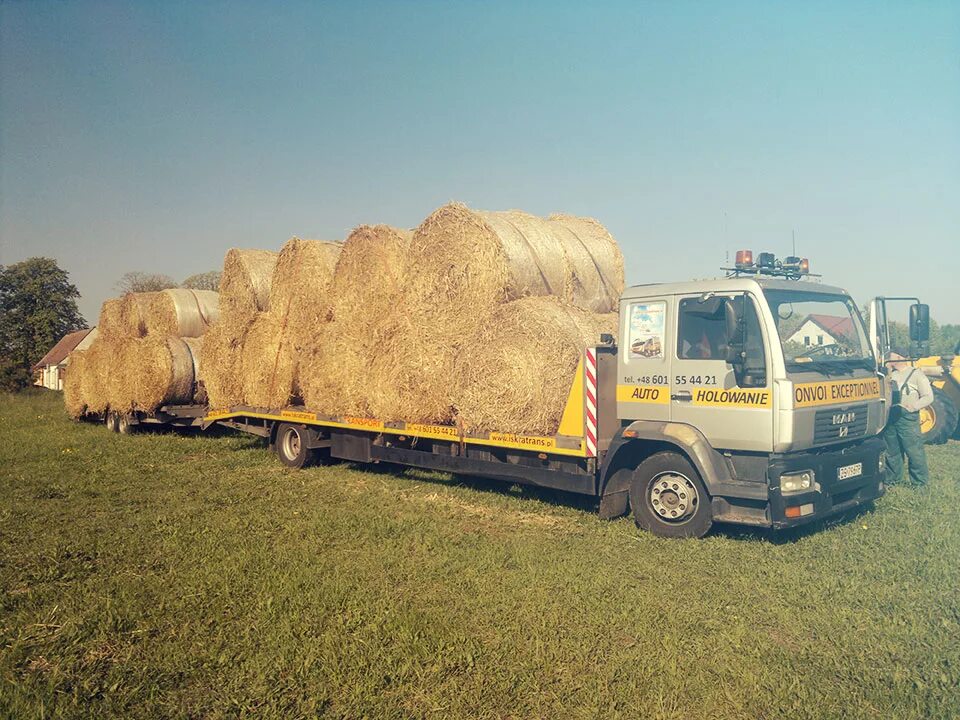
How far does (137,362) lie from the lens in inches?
606

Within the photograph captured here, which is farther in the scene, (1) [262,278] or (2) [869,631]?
(1) [262,278]

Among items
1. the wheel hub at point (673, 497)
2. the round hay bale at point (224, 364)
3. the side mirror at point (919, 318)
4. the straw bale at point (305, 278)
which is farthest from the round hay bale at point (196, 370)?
the side mirror at point (919, 318)

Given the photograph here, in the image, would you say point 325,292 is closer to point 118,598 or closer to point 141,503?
point 141,503

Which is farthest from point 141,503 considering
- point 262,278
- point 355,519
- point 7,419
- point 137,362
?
point 7,419

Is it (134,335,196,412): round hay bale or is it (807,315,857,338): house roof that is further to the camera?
(134,335,196,412): round hay bale

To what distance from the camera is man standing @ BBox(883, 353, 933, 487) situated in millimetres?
9539

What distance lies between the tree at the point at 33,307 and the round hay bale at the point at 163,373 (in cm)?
4152

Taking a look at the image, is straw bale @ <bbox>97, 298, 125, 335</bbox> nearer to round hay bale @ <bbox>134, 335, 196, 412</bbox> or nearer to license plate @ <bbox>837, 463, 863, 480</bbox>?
round hay bale @ <bbox>134, 335, 196, 412</bbox>

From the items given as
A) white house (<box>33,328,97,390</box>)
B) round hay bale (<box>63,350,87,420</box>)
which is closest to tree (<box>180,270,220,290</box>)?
white house (<box>33,328,97,390</box>)

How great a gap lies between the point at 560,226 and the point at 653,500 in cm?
379

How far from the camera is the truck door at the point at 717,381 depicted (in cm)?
659

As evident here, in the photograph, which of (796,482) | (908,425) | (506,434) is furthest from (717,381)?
(908,425)

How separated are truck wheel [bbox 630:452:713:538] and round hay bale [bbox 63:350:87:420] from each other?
14776 mm

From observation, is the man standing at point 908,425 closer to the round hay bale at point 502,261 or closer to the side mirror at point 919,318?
the side mirror at point 919,318
